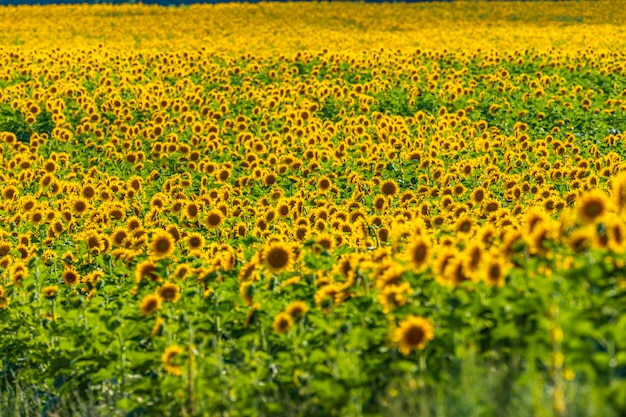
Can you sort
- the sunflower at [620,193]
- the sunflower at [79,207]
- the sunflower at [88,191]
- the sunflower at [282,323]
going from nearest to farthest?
the sunflower at [620,193] < the sunflower at [282,323] < the sunflower at [79,207] < the sunflower at [88,191]

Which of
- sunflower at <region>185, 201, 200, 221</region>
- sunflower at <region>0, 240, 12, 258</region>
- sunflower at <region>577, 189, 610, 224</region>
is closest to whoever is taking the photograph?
sunflower at <region>577, 189, 610, 224</region>

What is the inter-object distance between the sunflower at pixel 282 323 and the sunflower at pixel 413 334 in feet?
2.66

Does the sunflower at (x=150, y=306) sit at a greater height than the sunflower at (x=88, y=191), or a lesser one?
greater

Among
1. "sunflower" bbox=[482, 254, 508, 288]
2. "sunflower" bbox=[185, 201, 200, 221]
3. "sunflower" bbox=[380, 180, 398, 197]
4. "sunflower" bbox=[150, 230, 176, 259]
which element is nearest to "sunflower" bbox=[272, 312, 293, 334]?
"sunflower" bbox=[482, 254, 508, 288]

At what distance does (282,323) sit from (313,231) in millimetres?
3330

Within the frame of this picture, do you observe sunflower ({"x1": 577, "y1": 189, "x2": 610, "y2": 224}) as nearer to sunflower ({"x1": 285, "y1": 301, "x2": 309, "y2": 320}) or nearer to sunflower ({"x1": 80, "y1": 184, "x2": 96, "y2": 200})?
sunflower ({"x1": 285, "y1": 301, "x2": 309, "y2": 320})

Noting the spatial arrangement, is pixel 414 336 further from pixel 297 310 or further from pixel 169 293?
pixel 169 293

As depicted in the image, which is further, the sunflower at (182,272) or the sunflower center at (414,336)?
the sunflower at (182,272)

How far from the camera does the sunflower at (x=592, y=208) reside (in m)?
4.34

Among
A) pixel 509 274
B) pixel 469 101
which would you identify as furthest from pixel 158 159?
pixel 509 274

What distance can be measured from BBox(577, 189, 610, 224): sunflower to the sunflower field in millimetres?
11

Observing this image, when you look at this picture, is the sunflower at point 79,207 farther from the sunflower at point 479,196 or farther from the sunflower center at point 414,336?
the sunflower center at point 414,336

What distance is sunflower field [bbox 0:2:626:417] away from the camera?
4242mm

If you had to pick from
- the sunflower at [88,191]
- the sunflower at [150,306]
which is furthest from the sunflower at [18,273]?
the sunflower at [88,191]
